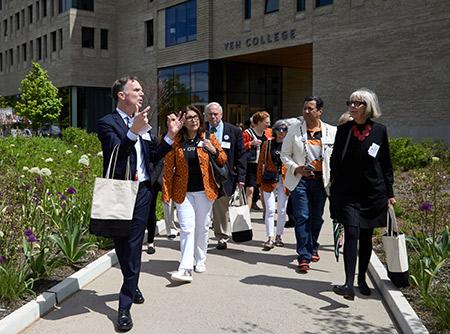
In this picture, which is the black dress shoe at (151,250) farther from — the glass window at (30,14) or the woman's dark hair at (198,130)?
the glass window at (30,14)

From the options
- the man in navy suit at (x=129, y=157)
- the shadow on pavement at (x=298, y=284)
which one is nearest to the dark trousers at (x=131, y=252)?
the man in navy suit at (x=129, y=157)

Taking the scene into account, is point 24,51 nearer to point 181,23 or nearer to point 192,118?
point 181,23

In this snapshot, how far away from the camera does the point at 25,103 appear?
116 feet

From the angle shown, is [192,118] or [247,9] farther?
[247,9]

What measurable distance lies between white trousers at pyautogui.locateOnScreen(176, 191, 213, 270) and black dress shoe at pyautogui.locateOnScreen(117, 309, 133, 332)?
1.33 metres

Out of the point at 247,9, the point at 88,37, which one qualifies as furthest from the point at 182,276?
the point at 88,37

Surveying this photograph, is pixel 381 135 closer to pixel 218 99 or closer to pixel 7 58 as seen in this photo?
pixel 218 99

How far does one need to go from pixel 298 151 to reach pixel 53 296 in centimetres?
319

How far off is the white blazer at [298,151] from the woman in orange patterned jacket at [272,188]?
99cm

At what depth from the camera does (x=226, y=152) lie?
7145mm

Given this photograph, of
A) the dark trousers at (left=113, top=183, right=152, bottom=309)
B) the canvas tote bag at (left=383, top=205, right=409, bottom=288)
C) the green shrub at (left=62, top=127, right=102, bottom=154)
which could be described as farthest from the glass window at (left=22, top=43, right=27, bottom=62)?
the canvas tote bag at (left=383, top=205, right=409, bottom=288)

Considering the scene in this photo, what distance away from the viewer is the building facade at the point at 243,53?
67.5 ft

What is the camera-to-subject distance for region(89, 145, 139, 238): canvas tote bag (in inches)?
163

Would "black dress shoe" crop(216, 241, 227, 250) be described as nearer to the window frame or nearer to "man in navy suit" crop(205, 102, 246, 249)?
"man in navy suit" crop(205, 102, 246, 249)
